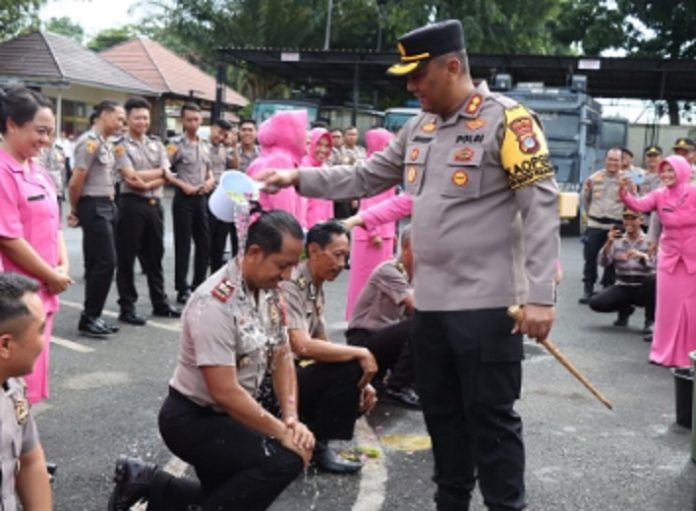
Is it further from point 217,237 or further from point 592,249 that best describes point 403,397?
point 592,249

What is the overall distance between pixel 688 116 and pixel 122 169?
81.7ft

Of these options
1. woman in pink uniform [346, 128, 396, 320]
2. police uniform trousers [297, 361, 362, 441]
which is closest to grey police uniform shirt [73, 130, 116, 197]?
woman in pink uniform [346, 128, 396, 320]

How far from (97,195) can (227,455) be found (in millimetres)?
3768

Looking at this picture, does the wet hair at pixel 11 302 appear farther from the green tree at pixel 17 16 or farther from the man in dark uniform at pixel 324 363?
the green tree at pixel 17 16

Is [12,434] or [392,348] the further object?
[392,348]

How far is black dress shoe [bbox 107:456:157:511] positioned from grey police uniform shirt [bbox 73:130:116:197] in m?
3.36

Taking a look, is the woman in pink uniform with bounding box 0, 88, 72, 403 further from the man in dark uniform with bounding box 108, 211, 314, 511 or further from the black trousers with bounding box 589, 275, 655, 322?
the black trousers with bounding box 589, 275, 655, 322

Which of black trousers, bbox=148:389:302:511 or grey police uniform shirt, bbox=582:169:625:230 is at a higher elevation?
grey police uniform shirt, bbox=582:169:625:230

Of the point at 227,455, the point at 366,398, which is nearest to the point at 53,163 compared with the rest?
the point at 366,398

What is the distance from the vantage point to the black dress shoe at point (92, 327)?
6.29 meters

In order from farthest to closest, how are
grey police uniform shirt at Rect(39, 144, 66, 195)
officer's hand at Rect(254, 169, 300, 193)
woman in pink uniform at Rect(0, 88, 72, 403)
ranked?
grey police uniform shirt at Rect(39, 144, 66, 195) → woman in pink uniform at Rect(0, 88, 72, 403) → officer's hand at Rect(254, 169, 300, 193)

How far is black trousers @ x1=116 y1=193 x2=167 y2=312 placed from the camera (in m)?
6.71

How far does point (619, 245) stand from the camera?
7.70 metres

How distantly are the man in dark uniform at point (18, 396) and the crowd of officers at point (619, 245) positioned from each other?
18.8 ft
